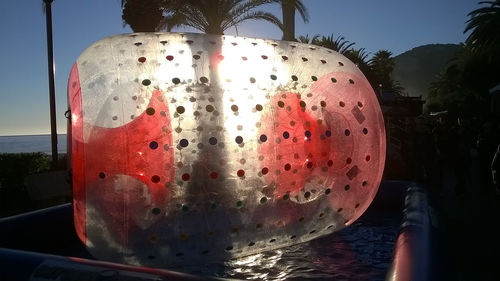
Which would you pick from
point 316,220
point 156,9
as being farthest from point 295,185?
point 156,9

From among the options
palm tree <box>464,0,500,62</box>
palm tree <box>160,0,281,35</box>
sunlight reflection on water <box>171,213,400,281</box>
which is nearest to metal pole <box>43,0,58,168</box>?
palm tree <box>160,0,281,35</box>

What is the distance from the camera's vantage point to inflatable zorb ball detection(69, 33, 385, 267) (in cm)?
292

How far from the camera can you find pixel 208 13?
9680mm

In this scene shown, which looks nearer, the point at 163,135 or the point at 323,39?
the point at 163,135

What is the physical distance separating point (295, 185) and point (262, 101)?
2.54 feet

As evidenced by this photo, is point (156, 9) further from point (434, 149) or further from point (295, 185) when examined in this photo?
point (434, 149)

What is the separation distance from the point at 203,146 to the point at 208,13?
24.2ft

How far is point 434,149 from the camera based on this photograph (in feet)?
26.8

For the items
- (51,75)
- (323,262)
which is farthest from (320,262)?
(51,75)

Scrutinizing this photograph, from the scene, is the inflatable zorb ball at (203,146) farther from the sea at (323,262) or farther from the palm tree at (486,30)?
the palm tree at (486,30)

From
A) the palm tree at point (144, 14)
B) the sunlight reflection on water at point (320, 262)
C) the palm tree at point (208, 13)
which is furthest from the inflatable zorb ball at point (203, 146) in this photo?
the palm tree at point (208, 13)

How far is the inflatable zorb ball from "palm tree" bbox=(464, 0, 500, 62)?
108ft

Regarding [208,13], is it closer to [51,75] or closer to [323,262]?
[51,75]

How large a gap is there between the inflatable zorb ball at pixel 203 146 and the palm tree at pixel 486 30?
33.0 meters
